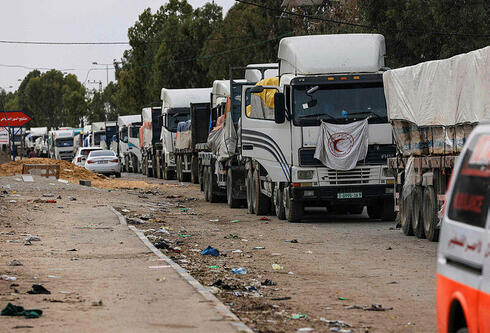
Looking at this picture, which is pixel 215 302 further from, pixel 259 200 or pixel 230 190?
pixel 230 190

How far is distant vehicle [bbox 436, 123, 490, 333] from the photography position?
19.7 feet

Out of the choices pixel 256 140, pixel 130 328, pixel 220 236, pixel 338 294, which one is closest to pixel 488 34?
pixel 256 140

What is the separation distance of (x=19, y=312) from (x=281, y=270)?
5145 millimetres

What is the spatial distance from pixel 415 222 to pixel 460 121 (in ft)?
9.67

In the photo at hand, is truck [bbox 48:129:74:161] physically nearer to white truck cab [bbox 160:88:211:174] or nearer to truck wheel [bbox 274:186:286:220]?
white truck cab [bbox 160:88:211:174]

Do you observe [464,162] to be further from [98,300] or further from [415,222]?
[415,222]

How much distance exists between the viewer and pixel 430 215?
57.7ft

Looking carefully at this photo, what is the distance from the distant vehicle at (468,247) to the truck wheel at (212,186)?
25.4 metres

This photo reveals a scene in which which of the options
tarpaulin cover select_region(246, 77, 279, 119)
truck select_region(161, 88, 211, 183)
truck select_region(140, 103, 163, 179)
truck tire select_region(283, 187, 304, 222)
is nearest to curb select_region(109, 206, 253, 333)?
truck tire select_region(283, 187, 304, 222)

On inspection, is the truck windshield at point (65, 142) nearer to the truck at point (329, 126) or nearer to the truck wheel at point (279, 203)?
the truck wheel at point (279, 203)

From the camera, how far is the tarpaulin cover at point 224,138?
2798cm

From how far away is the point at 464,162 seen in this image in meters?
6.56

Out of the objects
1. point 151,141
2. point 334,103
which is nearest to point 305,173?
point 334,103

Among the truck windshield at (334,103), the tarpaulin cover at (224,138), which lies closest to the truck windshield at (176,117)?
the tarpaulin cover at (224,138)
